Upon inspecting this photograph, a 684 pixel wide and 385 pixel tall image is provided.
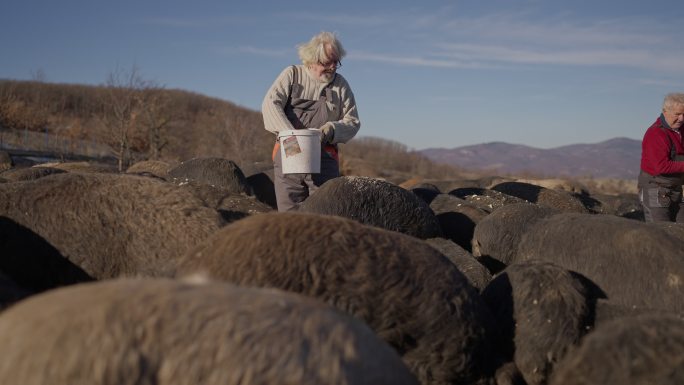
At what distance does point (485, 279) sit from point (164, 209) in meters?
2.55

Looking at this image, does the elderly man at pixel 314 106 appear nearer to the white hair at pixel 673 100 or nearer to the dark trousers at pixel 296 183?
the dark trousers at pixel 296 183

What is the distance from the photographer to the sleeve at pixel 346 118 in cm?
695

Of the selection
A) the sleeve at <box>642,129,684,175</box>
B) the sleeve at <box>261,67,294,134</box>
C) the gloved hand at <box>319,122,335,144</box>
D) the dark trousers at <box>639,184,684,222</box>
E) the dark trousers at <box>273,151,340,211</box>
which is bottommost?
the dark trousers at <box>639,184,684,222</box>

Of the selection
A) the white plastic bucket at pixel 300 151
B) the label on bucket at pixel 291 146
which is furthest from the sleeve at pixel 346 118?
the label on bucket at pixel 291 146

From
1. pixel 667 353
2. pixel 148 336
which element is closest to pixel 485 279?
pixel 667 353

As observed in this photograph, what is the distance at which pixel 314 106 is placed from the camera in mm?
7105

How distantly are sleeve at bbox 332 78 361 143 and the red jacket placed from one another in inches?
154

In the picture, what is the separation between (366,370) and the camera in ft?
7.66

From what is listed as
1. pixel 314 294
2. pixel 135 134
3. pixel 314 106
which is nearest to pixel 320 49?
pixel 314 106

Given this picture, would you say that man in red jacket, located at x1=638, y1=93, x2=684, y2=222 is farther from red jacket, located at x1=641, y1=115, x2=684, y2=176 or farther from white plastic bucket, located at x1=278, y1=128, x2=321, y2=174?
white plastic bucket, located at x1=278, y1=128, x2=321, y2=174

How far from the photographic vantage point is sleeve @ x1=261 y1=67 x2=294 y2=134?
22.1 feet

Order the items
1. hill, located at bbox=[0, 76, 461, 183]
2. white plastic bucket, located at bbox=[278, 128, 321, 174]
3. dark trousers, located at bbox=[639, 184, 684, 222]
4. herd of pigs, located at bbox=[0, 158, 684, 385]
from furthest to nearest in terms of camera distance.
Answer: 1. hill, located at bbox=[0, 76, 461, 183]
2. dark trousers, located at bbox=[639, 184, 684, 222]
3. white plastic bucket, located at bbox=[278, 128, 321, 174]
4. herd of pigs, located at bbox=[0, 158, 684, 385]

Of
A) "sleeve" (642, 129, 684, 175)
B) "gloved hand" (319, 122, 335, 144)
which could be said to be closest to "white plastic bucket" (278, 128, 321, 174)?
"gloved hand" (319, 122, 335, 144)

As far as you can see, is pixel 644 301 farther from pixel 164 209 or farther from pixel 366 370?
pixel 164 209
